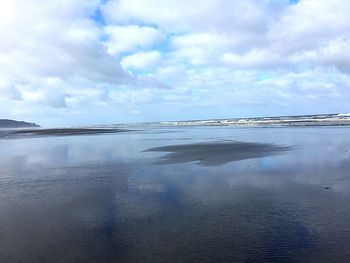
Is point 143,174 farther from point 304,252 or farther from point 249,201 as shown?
point 304,252

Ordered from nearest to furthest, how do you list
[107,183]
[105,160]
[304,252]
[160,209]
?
1. [304,252]
2. [160,209]
3. [107,183]
4. [105,160]

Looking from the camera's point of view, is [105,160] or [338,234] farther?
[105,160]

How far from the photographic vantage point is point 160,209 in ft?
25.3

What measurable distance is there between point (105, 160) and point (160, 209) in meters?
9.44

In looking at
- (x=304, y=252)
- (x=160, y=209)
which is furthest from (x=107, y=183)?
(x=304, y=252)

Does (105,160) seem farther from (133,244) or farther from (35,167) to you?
(133,244)

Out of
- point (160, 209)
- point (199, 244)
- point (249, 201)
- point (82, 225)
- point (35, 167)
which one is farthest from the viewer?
point (35, 167)

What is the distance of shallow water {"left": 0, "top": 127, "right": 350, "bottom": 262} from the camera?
17.4ft

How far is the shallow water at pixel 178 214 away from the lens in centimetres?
530

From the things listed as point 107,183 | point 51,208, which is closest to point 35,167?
point 107,183

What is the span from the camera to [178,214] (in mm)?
7270

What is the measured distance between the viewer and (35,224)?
267 inches

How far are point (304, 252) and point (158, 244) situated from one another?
2435 mm

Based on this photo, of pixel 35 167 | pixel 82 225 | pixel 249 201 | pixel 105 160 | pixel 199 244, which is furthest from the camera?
pixel 105 160
